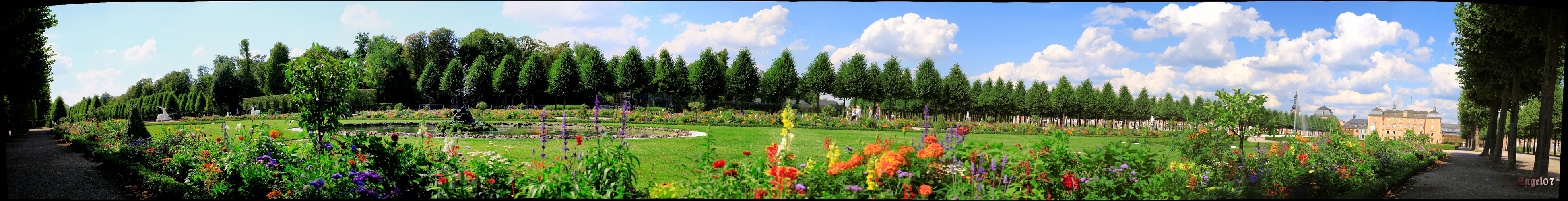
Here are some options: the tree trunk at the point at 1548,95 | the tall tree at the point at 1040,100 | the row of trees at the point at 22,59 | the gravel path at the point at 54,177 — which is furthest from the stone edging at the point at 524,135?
the tall tree at the point at 1040,100

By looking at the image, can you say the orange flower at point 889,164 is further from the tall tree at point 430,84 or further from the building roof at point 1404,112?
the tall tree at point 430,84

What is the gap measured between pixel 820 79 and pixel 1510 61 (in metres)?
18.7

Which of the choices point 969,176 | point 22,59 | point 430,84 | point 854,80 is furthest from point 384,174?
point 430,84

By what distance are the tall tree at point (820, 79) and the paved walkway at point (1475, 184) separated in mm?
17848

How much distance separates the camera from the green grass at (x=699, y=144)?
20.3 ft

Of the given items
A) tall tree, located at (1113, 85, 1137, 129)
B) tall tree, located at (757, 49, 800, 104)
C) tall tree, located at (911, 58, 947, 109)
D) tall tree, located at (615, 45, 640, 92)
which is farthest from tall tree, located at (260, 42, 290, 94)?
tall tree, located at (1113, 85, 1137, 129)

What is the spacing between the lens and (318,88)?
465 cm

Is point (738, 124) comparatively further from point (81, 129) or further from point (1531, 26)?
point (1531, 26)

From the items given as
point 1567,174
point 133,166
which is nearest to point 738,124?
point 133,166

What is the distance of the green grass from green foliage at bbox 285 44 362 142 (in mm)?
690

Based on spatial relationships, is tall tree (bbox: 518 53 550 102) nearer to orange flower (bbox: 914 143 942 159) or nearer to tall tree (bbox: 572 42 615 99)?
tall tree (bbox: 572 42 615 99)

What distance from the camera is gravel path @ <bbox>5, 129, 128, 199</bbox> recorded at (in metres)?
5.02

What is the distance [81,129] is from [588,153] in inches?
504

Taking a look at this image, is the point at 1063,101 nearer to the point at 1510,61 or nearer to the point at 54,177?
the point at 1510,61
